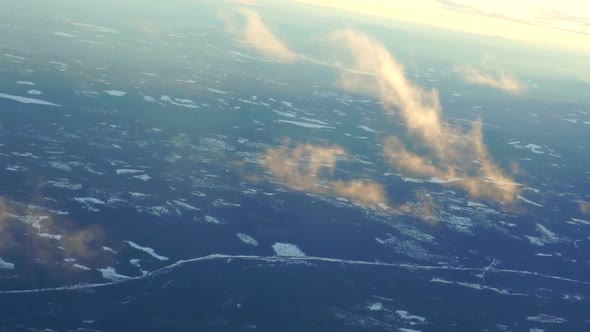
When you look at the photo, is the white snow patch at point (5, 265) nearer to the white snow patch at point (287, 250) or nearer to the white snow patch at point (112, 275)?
the white snow patch at point (112, 275)

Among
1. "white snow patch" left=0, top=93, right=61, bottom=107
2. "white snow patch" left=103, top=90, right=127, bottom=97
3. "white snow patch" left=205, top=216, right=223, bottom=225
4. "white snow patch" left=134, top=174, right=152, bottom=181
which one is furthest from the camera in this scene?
"white snow patch" left=103, top=90, right=127, bottom=97

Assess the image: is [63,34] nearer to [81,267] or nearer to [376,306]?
[81,267]

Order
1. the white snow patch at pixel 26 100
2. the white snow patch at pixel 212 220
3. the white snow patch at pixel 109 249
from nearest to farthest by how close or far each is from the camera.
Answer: the white snow patch at pixel 109 249, the white snow patch at pixel 212 220, the white snow patch at pixel 26 100

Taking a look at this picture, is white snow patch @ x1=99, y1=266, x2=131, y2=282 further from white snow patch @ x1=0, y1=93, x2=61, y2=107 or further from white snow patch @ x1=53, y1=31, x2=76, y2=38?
white snow patch @ x1=53, y1=31, x2=76, y2=38

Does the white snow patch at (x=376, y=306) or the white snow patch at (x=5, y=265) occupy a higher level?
the white snow patch at (x=376, y=306)

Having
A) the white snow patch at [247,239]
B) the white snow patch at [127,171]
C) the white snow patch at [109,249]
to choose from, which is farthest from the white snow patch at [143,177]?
the white snow patch at [109,249]

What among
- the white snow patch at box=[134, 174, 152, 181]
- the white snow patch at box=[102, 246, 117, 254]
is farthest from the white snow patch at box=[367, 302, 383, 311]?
the white snow patch at box=[134, 174, 152, 181]

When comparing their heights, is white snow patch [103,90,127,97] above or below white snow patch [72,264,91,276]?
above

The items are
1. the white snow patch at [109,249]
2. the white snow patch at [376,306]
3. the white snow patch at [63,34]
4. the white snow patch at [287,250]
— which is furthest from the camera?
the white snow patch at [63,34]

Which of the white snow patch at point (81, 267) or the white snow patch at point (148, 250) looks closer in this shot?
the white snow patch at point (81, 267)

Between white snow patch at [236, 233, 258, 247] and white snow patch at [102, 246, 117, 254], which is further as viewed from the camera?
white snow patch at [236, 233, 258, 247]

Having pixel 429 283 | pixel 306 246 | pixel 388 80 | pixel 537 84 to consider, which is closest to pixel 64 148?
pixel 306 246

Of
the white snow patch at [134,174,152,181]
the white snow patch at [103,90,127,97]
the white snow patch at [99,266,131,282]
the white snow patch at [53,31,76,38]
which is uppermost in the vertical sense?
the white snow patch at [53,31,76,38]
